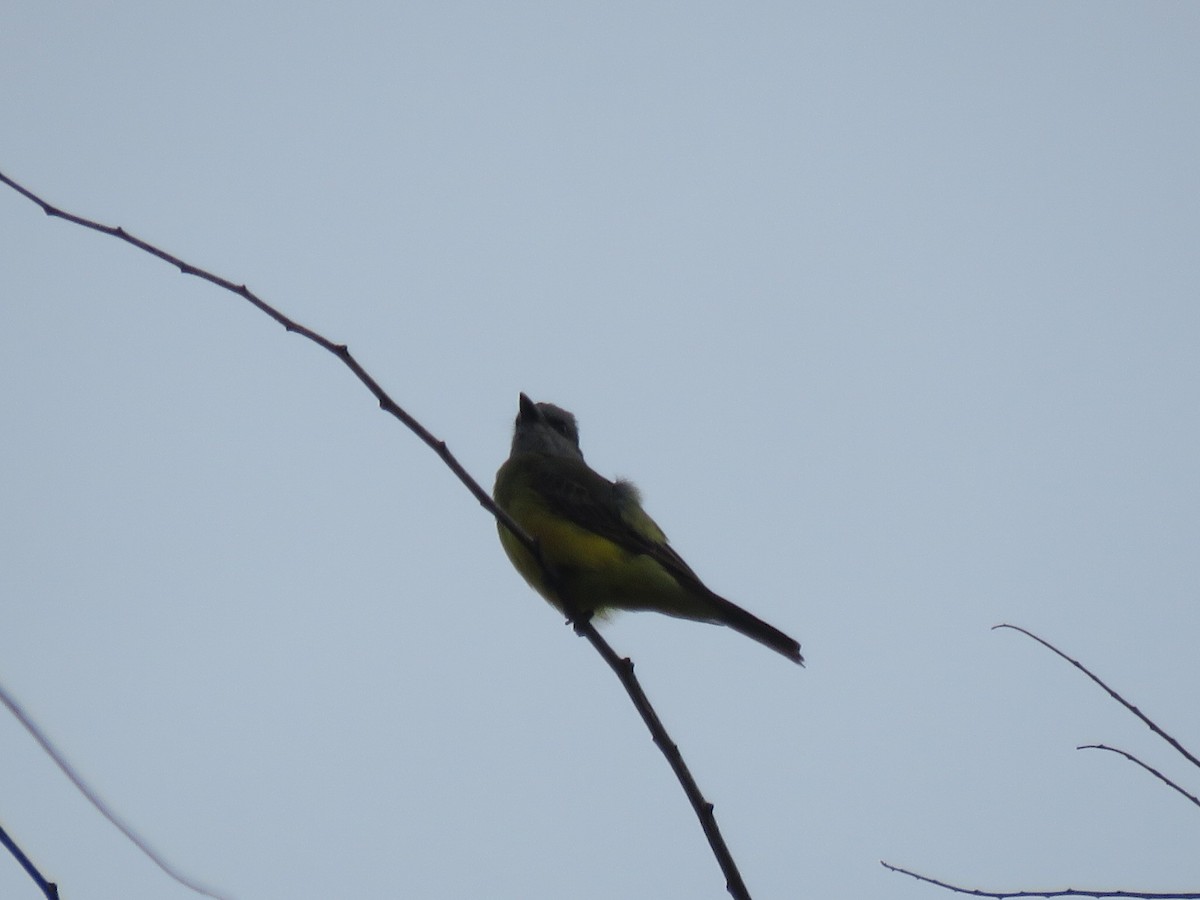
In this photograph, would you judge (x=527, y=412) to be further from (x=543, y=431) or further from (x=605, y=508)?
(x=605, y=508)

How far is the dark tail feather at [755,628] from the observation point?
16.7ft

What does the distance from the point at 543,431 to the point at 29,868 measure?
21.6 ft

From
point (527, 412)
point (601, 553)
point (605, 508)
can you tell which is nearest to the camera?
point (601, 553)

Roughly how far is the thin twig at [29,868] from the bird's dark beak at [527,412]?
645 centimetres

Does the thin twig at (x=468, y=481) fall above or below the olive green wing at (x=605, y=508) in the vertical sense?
below

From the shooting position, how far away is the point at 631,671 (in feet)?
10.6

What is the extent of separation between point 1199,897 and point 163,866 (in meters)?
2.42

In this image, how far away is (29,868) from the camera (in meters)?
1.77

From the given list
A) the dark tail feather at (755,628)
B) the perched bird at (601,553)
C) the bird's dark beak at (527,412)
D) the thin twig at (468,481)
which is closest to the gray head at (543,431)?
the bird's dark beak at (527,412)

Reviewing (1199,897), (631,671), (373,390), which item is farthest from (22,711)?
(1199,897)

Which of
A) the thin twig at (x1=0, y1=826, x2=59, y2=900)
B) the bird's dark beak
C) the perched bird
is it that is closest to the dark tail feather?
the perched bird

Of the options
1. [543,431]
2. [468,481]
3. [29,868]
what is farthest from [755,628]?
[29,868]

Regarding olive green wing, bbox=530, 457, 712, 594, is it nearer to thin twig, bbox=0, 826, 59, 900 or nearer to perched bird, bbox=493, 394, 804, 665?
perched bird, bbox=493, 394, 804, 665

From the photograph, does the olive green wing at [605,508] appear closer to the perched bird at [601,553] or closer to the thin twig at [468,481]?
the perched bird at [601,553]
